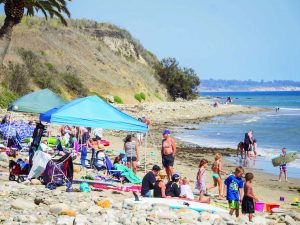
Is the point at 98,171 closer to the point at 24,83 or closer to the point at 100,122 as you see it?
the point at 100,122

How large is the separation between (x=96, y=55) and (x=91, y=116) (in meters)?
51.4

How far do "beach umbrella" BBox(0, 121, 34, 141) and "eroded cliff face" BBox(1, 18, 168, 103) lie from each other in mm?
25348

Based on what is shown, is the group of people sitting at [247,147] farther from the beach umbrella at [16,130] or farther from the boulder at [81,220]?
the boulder at [81,220]

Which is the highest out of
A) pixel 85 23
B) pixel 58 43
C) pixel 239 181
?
pixel 85 23

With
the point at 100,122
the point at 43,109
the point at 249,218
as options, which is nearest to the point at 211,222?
the point at 249,218

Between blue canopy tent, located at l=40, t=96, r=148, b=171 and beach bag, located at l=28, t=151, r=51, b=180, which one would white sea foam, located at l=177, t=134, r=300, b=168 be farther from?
beach bag, located at l=28, t=151, r=51, b=180

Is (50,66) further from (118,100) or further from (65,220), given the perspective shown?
(65,220)

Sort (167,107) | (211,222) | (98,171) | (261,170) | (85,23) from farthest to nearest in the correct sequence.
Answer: (85,23) → (167,107) → (261,170) → (98,171) → (211,222)

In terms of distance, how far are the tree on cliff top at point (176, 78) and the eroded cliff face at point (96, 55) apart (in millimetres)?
1444

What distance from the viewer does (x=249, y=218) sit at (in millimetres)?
10453

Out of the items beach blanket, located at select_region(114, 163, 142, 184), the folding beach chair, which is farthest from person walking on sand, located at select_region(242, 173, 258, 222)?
the folding beach chair

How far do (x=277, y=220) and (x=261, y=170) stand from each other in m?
9.30

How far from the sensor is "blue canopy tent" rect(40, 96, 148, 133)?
1194 cm

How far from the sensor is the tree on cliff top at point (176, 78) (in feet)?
244
